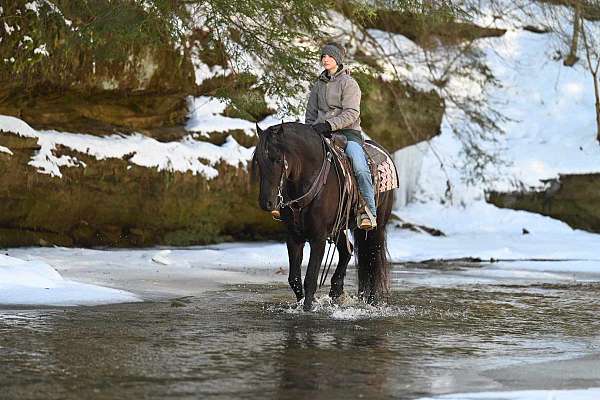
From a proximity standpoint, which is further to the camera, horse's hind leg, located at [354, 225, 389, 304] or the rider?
horse's hind leg, located at [354, 225, 389, 304]

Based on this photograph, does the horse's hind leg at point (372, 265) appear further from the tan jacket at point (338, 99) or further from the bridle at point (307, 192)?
the bridle at point (307, 192)

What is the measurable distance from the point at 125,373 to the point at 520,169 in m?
19.7

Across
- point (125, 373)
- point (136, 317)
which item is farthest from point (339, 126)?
point (125, 373)

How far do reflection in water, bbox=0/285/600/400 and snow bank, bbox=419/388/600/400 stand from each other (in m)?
0.24

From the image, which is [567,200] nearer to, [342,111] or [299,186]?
[342,111]

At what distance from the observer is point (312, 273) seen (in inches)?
365

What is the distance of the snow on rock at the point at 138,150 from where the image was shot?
15336 mm

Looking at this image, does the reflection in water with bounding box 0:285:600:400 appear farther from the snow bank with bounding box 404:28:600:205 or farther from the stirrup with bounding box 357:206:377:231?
the snow bank with bounding box 404:28:600:205

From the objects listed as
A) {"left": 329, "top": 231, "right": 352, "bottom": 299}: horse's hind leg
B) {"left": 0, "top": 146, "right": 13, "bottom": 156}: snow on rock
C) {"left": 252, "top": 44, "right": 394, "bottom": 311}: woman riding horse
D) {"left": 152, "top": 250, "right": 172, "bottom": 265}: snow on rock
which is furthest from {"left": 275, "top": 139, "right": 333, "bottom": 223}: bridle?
{"left": 0, "top": 146, "right": 13, "bottom": 156}: snow on rock

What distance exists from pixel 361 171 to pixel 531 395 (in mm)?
4587

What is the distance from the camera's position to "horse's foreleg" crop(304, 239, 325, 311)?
9.22 meters

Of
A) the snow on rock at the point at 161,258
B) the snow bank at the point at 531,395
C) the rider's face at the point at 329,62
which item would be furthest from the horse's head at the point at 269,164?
the snow on rock at the point at 161,258

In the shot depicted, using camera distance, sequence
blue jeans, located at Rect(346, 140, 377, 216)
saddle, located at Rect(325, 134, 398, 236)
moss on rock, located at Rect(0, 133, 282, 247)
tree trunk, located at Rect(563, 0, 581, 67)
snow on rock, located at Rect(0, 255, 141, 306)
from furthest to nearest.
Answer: tree trunk, located at Rect(563, 0, 581, 67) → moss on rock, located at Rect(0, 133, 282, 247) → blue jeans, located at Rect(346, 140, 377, 216) → saddle, located at Rect(325, 134, 398, 236) → snow on rock, located at Rect(0, 255, 141, 306)

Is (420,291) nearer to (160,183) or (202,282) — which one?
(202,282)
